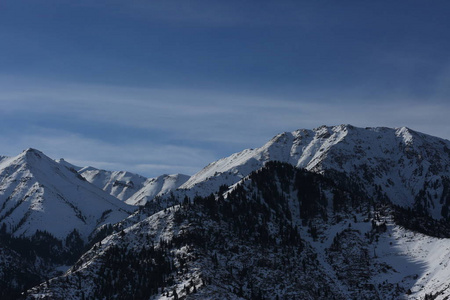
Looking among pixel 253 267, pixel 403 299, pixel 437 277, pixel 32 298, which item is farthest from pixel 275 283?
pixel 32 298

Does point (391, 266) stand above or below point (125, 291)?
above

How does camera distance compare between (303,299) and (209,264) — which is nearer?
(303,299)

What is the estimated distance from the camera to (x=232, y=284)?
183750mm

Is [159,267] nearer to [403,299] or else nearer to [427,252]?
[403,299]

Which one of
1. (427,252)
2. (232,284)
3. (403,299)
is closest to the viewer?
(403,299)

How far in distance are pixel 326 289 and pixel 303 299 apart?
13.5m

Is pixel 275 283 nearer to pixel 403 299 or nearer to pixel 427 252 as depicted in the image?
pixel 403 299

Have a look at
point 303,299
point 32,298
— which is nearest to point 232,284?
point 303,299

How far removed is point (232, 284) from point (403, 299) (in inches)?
2509

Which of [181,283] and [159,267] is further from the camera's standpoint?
[159,267]

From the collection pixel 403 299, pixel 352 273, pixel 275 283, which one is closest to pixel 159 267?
pixel 275 283

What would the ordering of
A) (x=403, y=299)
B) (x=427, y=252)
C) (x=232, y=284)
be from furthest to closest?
(x=427, y=252) → (x=232, y=284) → (x=403, y=299)

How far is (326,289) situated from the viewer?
187 metres

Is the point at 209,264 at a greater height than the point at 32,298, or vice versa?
the point at 209,264
